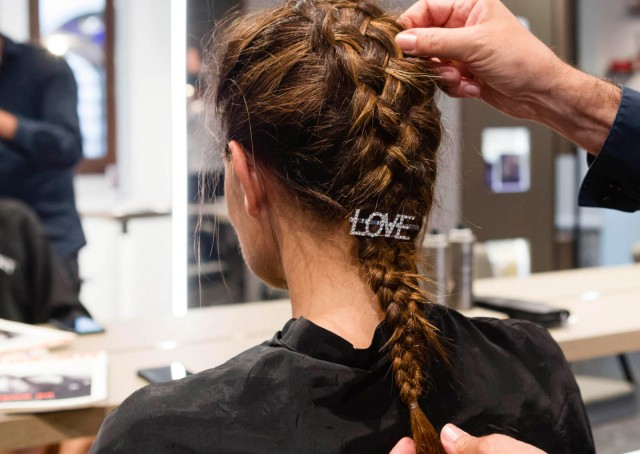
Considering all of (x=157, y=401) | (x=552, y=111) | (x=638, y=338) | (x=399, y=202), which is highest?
(x=552, y=111)

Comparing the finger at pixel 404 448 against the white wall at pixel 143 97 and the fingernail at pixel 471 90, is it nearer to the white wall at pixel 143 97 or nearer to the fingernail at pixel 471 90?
the fingernail at pixel 471 90

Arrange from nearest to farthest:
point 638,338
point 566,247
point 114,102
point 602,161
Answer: point 602,161
point 638,338
point 114,102
point 566,247

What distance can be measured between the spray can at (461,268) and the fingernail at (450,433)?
0.91 meters

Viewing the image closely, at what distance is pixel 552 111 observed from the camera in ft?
3.50

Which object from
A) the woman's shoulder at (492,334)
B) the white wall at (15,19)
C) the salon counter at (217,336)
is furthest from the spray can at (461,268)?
the white wall at (15,19)

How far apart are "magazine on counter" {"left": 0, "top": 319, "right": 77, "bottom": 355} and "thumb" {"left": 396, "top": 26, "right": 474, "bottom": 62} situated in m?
0.93

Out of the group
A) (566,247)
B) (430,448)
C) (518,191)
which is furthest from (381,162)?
(566,247)

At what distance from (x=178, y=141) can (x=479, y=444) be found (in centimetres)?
140

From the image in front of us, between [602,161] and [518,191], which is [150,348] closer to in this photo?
[602,161]

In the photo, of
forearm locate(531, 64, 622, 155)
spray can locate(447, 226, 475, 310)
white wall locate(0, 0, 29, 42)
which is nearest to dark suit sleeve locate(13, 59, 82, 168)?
white wall locate(0, 0, 29, 42)

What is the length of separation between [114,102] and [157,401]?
1.26m

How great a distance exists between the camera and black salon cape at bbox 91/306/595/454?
69 centimetres

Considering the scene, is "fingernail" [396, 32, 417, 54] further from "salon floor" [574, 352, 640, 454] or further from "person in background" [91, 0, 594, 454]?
"salon floor" [574, 352, 640, 454]

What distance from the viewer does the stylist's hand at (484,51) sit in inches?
36.3
